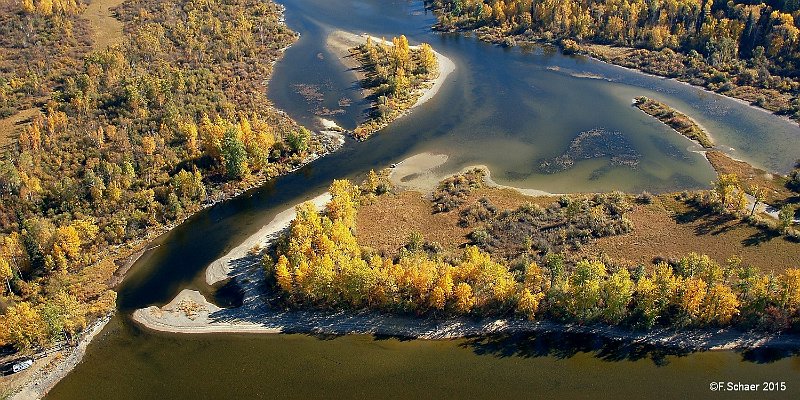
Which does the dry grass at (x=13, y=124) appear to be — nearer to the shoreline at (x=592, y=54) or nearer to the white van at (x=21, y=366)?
the white van at (x=21, y=366)

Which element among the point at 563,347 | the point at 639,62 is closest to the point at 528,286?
the point at 563,347

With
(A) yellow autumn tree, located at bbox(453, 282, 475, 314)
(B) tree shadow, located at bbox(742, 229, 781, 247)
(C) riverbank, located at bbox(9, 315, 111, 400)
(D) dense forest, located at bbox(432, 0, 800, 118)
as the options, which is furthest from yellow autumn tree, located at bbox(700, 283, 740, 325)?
(D) dense forest, located at bbox(432, 0, 800, 118)

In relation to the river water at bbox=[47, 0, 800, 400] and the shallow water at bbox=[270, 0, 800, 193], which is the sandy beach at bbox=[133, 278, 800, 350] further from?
the shallow water at bbox=[270, 0, 800, 193]

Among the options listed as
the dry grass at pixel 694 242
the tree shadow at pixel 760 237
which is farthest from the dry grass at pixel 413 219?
the tree shadow at pixel 760 237

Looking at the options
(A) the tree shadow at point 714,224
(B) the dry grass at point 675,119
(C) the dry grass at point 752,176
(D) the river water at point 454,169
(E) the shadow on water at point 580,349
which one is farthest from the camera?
(B) the dry grass at point 675,119

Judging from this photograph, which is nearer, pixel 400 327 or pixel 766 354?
pixel 766 354

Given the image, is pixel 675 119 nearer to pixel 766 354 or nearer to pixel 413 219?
pixel 413 219

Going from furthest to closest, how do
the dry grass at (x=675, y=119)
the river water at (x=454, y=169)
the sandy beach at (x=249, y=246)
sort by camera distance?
the dry grass at (x=675, y=119)
the sandy beach at (x=249, y=246)
the river water at (x=454, y=169)
